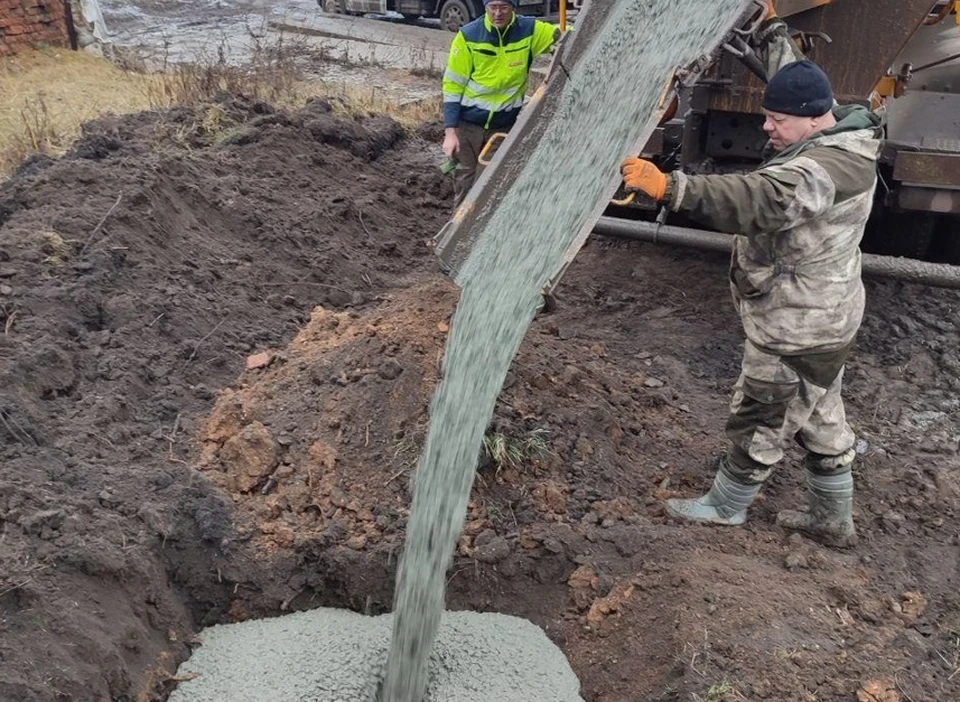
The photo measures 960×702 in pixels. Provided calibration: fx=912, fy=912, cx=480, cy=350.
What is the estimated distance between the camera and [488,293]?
3494 mm

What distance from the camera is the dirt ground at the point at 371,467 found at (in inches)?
120

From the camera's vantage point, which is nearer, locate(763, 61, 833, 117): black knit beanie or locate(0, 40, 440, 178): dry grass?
locate(763, 61, 833, 117): black knit beanie

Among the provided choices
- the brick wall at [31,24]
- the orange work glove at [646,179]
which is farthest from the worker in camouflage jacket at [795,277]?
the brick wall at [31,24]

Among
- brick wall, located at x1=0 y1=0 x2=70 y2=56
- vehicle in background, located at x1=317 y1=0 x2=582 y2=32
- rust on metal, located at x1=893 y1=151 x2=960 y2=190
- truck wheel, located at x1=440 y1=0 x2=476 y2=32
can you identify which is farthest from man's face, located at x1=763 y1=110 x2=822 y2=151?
truck wheel, located at x1=440 y1=0 x2=476 y2=32

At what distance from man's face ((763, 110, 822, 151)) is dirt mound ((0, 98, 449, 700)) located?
2.50 meters

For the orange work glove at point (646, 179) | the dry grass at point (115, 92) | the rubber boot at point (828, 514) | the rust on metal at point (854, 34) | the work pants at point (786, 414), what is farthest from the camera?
the dry grass at point (115, 92)

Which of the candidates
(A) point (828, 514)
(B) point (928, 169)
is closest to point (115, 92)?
(B) point (928, 169)

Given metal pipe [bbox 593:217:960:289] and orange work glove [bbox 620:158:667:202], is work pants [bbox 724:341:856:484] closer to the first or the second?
orange work glove [bbox 620:158:667:202]

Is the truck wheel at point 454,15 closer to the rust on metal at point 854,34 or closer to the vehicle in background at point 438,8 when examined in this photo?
the vehicle in background at point 438,8

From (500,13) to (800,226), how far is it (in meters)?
2.98

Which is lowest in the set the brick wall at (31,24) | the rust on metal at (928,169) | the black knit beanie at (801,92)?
the brick wall at (31,24)

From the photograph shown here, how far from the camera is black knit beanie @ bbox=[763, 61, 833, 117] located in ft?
9.91

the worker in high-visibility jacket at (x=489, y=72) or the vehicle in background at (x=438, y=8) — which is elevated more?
the worker in high-visibility jacket at (x=489, y=72)

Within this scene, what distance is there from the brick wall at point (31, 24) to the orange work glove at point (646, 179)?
9997mm
